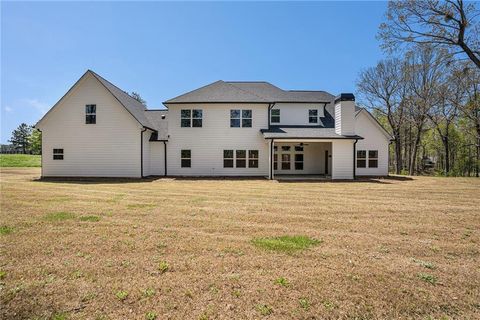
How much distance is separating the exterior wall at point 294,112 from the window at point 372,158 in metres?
5.58

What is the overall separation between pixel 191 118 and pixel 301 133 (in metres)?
8.40

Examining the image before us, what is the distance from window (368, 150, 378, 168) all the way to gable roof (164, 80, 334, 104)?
5.64m

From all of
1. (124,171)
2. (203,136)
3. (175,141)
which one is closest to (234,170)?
A: (203,136)

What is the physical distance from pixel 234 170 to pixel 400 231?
583 inches

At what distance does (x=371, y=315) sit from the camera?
3066 millimetres

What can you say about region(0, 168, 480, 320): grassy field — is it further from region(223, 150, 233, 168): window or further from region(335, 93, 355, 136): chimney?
region(223, 150, 233, 168): window

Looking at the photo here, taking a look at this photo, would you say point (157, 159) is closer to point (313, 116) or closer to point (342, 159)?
point (313, 116)

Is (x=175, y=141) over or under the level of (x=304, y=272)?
over

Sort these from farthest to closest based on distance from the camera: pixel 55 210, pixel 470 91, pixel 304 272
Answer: pixel 470 91
pixel 55 210
pixel 304 272

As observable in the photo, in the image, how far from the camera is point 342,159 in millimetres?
18984

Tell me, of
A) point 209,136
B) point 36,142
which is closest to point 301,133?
point 209,136

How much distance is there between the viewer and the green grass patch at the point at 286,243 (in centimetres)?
510

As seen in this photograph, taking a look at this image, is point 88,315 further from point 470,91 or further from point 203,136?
point 470,91

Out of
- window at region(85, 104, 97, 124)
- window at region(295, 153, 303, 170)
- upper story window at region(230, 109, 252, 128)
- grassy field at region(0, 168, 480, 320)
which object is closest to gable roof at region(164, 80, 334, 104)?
upper story window at region(230, 109, 252, 128)
